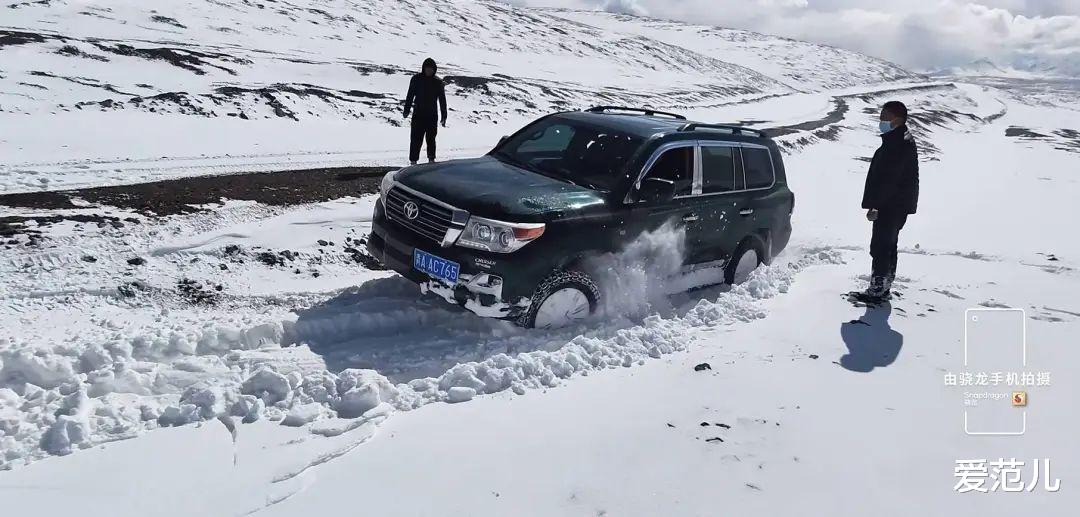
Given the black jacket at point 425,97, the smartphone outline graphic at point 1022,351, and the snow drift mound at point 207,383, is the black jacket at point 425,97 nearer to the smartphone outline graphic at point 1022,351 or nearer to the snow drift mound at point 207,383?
the snow drift mound at point 207,383

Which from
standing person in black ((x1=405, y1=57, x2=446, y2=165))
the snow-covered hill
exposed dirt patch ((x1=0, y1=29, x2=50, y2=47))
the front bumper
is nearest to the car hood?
the front bumper

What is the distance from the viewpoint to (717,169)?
22.7 feet

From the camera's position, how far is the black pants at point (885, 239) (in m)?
6.97

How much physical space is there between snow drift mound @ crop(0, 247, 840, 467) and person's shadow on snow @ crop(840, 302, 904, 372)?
178cm

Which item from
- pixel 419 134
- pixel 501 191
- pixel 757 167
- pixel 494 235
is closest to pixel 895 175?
pixel 757 167

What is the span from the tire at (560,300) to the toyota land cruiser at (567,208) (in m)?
0.01

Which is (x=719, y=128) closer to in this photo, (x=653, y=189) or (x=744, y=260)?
(x=744, y=260)

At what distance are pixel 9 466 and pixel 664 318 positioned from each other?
189 inches

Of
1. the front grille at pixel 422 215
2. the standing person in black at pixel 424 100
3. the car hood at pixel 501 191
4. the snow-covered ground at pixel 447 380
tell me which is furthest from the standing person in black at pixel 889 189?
the standing person in black at pixel 424 100

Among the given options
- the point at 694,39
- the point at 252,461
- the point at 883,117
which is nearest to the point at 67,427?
the point at 252,461

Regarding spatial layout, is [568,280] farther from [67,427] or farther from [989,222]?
[989,222]

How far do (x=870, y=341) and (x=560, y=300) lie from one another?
282 cm

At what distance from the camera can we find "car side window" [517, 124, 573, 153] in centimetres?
663

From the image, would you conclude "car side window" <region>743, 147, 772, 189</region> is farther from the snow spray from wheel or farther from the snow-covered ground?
the snow spray from wheel
